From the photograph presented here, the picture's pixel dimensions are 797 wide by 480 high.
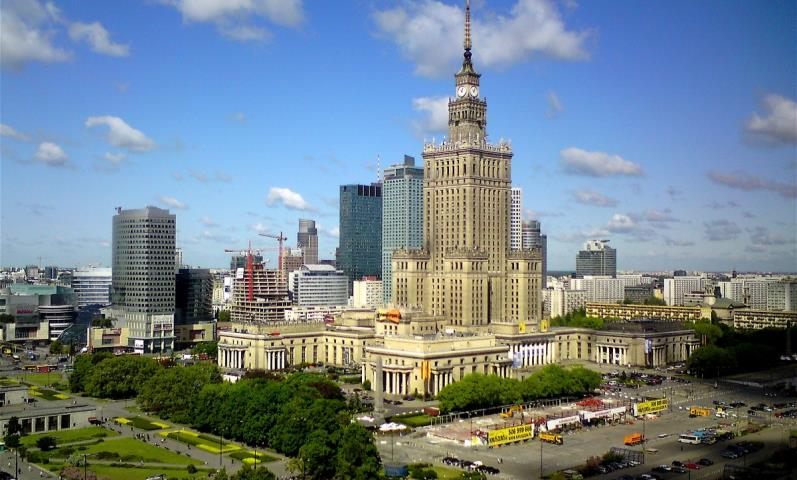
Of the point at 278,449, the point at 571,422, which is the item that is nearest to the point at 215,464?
the point at 278,449

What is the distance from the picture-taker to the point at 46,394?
468 ft

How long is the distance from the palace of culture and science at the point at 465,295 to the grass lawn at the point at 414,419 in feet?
128

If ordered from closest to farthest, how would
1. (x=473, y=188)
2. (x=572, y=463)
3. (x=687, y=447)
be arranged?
(x=572, y=463), (x=687, y=447), (x=473, y=188)

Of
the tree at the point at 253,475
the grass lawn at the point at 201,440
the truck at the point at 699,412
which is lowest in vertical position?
the grass lawn at the point at 201,440

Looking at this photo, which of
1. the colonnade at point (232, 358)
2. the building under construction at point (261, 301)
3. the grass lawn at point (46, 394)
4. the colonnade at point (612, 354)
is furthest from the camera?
the building under construction at point (261, 301)

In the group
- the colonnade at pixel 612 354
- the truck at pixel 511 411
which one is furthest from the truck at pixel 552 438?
the colonnade at pixel 612 354

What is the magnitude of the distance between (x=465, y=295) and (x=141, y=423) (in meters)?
73.1

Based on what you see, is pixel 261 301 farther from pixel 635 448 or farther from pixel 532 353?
pixel 635 448

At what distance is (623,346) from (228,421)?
337 ft

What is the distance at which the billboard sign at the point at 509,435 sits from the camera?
350ft

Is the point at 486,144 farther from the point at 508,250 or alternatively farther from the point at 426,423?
the point at 426,423

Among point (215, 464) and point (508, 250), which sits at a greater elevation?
point (508, 250)

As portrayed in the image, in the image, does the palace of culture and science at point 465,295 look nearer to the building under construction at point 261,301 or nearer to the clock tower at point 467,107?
the clock tower at point 467,107

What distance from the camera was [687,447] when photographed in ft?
346
